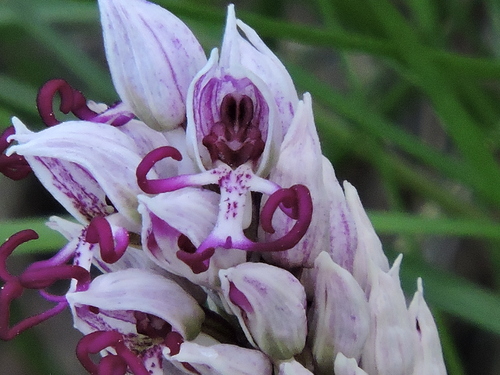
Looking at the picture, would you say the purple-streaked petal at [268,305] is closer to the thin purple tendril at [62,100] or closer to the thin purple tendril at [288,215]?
the thin purple tendril at [288,215]

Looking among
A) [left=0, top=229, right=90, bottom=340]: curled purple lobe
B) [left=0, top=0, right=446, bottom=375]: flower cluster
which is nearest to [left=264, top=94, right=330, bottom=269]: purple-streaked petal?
[left=0, top=0, right=446, bottom=375]: flower cluster

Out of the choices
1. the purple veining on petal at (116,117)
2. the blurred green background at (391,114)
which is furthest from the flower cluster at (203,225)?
the blurred green background at (391,114)

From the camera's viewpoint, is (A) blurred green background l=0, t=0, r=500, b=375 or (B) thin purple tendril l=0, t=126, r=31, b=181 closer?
(B) thin purple tendril l=0, t=126, r=31, b=181

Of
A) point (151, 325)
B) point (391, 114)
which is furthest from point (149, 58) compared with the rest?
point (391, 114)

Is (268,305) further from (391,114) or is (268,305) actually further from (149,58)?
(391,114)

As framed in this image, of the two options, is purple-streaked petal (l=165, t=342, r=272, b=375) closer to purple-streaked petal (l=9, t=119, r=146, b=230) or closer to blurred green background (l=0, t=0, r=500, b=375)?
purple-streaked petal (l=9, t=119, r=146, b=230)

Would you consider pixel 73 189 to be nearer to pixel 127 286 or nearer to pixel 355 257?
pixel 127 286

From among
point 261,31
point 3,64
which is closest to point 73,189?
point 261,31
